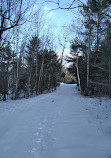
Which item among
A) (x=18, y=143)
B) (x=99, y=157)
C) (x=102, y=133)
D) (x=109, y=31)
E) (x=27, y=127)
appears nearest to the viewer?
(x=99, y=157)

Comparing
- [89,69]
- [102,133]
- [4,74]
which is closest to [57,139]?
[102,133]

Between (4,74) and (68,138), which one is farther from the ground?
(4,74)

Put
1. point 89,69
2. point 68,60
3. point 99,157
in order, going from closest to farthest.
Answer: point 99,157
point 89,69
point 68,60

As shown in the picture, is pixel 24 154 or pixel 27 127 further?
pixel 27 127

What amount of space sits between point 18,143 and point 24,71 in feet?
47.5

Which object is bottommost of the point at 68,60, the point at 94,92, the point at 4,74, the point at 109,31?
the point at 94,92

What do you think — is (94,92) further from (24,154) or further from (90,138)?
(24,154)

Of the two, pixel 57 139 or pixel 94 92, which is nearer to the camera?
pixel 57 139

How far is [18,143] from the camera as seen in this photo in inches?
96.4

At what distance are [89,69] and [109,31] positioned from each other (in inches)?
360

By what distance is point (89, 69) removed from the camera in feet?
42.1

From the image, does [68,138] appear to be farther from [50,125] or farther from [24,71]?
[24,71]

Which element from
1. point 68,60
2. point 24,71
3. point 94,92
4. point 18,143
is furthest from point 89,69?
point 18,143

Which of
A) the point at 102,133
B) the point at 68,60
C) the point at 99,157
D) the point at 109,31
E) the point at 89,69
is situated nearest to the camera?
the point at 99,157
